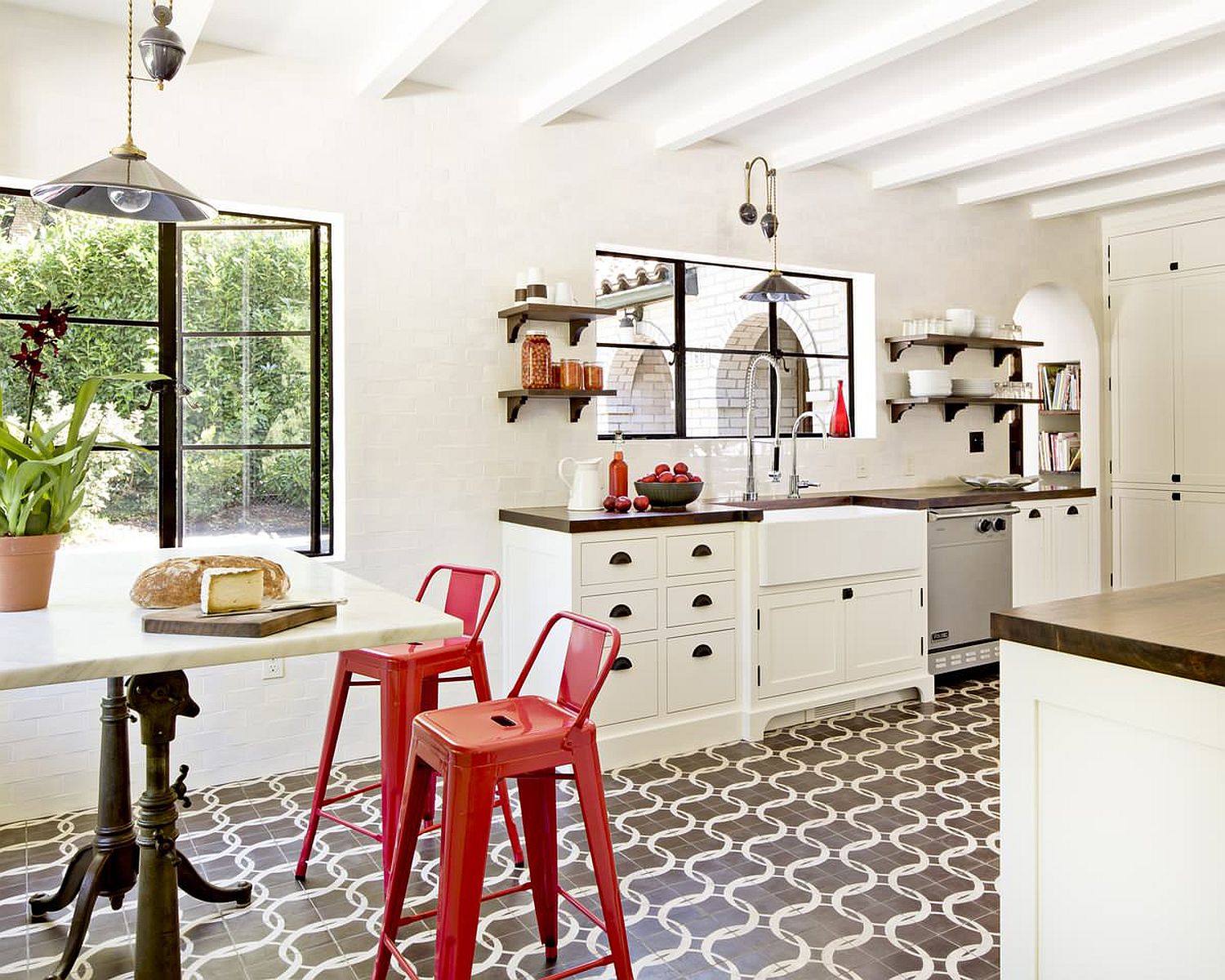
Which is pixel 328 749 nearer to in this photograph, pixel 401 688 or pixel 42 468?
pixel 401 688

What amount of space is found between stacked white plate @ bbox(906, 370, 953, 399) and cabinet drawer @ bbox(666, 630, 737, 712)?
2.05 meters

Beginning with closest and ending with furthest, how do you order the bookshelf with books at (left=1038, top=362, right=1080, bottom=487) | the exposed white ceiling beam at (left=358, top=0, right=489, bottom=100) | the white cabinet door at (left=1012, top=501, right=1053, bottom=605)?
the exposed white ceiling beam at (left=358, top=0, right=489, bottom=100), the white cabinet door at (left=1012, top=501, right=1053, bottom=605), the bookshelf with books at (left=1038, top=362, right=1080, bottom=487)

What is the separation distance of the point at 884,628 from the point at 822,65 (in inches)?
95.1

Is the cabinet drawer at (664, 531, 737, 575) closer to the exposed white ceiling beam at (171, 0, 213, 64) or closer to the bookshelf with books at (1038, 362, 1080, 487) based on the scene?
the exposed white ceiling beam at (171, 0, 213, 64)

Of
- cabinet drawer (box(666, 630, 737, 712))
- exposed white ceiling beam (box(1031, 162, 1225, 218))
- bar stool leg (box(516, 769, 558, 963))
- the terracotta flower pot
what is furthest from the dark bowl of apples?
exposed white ceiling beam (box(1031, 162, 1225, 218))

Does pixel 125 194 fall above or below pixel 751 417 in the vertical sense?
above

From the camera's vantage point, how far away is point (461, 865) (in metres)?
1.81

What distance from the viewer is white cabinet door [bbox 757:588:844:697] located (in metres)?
4.04

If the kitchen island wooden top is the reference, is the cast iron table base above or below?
below

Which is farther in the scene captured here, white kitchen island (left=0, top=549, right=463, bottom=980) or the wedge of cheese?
the wedge of cheese

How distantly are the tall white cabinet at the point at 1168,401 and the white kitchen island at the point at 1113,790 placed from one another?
14.6ft

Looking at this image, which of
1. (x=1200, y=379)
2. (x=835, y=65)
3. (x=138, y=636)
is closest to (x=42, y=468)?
(x=138, y=636)

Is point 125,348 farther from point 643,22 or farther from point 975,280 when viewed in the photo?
point 975,280

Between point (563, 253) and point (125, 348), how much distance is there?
5.96 ft
